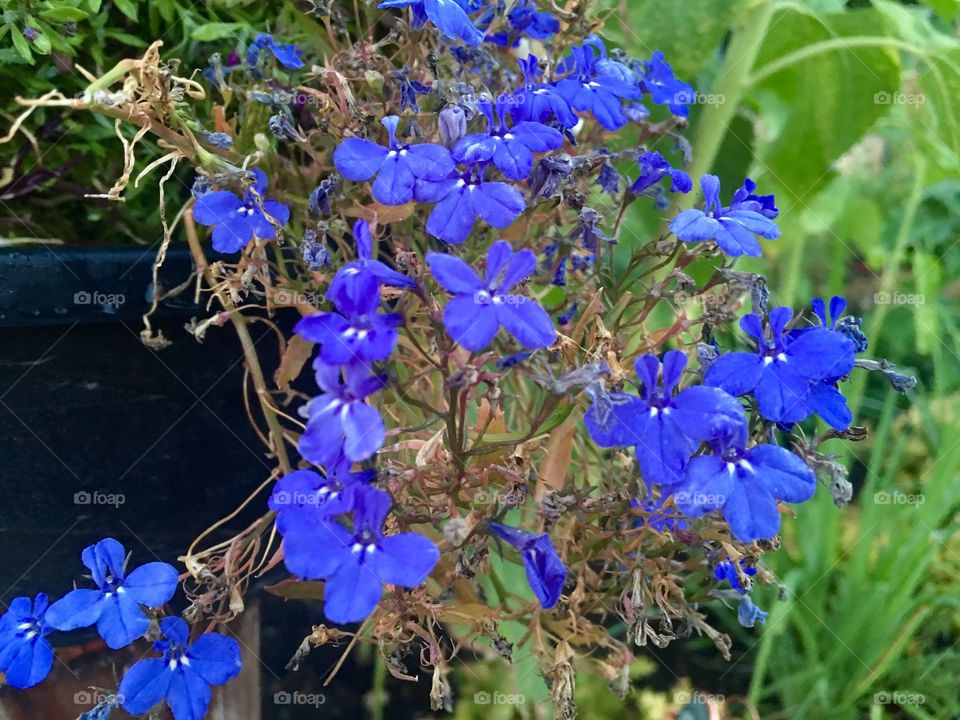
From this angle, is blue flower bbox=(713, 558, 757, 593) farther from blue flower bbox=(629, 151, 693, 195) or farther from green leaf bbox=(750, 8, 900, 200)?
green leaf bbox=(750, 8, 900, 200)

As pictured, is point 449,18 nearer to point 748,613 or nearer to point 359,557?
point 359,557

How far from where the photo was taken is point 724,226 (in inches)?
19.4

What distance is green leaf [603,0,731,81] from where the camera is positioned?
70 cm

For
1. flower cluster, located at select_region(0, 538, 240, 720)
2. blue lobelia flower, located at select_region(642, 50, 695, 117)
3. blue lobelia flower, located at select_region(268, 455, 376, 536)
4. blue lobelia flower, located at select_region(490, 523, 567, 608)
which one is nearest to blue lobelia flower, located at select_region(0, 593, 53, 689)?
flower cluster, located at select_region(0, 538, 240, 720)

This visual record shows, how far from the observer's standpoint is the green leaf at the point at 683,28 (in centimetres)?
70

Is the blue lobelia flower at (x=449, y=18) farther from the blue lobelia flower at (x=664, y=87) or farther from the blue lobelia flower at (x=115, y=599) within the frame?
the blue lobelia flower at (x=115, y=599)

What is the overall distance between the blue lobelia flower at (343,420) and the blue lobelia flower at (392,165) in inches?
4.4

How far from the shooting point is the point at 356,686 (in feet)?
3.68

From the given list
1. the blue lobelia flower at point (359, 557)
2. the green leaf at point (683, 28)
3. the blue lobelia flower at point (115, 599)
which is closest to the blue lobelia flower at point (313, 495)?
the blue lobelia flower at point (359, 557)

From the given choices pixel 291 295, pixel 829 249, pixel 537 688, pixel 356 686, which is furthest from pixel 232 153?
pixel 829 249

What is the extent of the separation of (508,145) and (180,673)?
381 mm

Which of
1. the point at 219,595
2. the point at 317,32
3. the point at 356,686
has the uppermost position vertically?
the point at 317,32

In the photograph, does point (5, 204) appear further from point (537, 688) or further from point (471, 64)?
point (537, 688)

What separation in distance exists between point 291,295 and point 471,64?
21 cm
